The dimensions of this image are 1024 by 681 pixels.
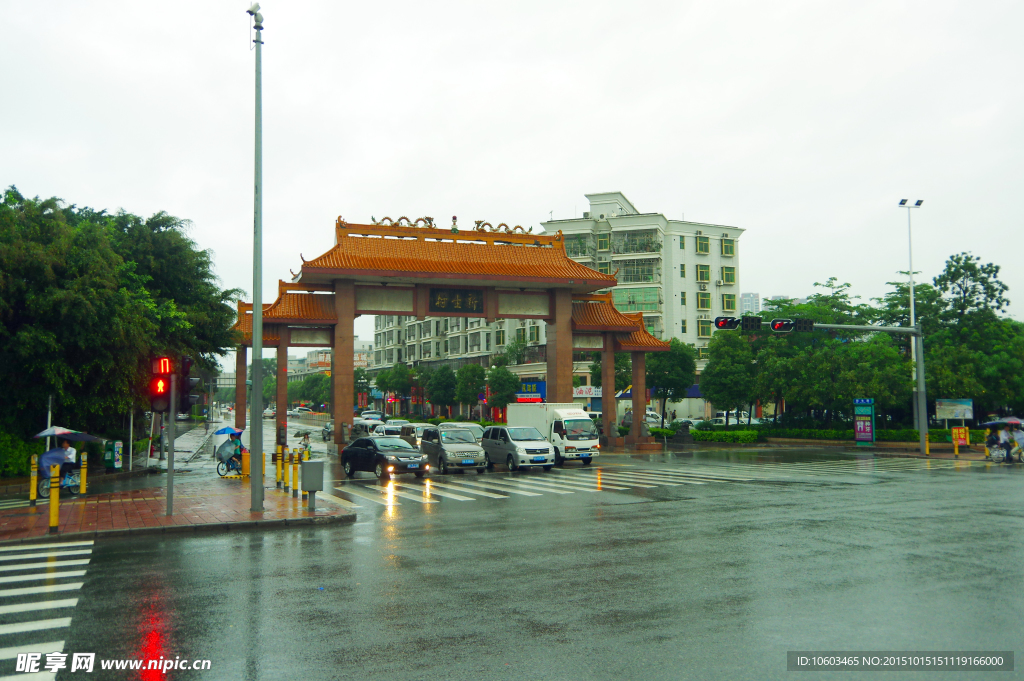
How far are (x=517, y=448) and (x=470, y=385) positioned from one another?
1746 inches

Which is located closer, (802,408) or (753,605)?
(753,605)

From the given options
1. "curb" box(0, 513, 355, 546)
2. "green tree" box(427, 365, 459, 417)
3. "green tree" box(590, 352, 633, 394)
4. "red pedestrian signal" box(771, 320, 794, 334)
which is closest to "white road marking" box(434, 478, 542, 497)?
"curb" box(0, 513, 355, 546)

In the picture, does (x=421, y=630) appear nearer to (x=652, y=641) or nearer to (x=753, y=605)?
(x=652, y=641)

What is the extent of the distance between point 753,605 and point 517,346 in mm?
66559

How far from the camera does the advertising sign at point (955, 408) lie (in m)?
39.0

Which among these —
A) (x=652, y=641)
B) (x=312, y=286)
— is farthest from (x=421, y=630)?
(x=312, y=286)

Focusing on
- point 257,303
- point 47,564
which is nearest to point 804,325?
point 257,303

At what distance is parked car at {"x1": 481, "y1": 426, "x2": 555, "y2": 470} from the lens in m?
27.2

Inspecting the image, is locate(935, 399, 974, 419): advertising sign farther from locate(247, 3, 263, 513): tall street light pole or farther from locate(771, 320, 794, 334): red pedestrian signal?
locate(247, 3, 263, 513): tall street light pole

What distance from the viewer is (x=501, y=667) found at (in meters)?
6.12

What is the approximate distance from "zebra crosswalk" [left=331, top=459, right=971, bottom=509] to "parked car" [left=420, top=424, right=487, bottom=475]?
2.90 ft

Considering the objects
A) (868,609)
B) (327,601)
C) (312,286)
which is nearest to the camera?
(868,609)

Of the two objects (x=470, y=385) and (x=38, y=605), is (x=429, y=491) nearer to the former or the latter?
(x=38, y=605)

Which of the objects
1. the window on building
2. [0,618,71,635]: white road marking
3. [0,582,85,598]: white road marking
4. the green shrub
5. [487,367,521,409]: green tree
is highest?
the window on building
